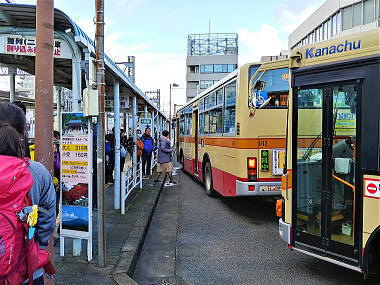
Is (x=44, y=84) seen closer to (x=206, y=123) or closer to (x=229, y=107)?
(x=229, y=107)

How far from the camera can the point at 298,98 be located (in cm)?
460

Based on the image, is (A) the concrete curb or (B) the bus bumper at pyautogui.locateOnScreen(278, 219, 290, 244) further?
(B) the bus bumper at pyautogui.locateOnScreen(278, 219, 290, 244)

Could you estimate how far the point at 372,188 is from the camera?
3.66m

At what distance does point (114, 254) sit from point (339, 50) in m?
3.79

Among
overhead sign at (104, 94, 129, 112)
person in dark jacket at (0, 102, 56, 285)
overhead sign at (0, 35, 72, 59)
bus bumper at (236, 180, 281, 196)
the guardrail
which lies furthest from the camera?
overhead sign at (104, 94, 129, 112)

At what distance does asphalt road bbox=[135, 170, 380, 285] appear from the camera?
15.1ft

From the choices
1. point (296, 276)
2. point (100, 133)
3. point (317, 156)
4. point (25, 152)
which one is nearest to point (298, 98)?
point (317, 156)

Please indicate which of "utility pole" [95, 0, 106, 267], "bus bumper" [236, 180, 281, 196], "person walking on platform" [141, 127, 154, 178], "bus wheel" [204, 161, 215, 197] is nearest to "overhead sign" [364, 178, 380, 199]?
"utility pole" [95, 0, 106, 267]

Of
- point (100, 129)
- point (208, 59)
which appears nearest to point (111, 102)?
point (100, 129)

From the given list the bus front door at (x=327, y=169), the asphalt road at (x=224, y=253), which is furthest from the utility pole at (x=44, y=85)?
the bus front door at (x=327, y=169)

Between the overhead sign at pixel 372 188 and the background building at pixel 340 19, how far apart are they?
74.8 ft

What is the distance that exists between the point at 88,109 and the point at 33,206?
2502 millimetres

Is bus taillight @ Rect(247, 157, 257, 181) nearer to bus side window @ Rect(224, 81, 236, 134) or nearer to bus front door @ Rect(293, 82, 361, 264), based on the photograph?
bus side window @ Rect(224, 81, 236, 134)

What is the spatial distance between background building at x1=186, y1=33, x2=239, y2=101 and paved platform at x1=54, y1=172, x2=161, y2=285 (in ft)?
209
